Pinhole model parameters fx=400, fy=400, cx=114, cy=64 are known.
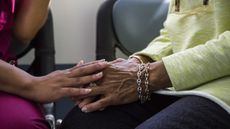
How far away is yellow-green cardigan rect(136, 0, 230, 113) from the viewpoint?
909 millimetres

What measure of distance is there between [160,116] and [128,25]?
2.70ft

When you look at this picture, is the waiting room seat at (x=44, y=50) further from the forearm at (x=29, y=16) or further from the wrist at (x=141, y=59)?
the wrist at (x=141, y=59)

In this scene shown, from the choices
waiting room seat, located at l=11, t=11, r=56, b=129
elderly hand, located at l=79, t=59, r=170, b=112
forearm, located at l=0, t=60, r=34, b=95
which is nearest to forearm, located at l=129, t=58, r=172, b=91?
elderly hand, located at l=79, t=59, r=170, b=112

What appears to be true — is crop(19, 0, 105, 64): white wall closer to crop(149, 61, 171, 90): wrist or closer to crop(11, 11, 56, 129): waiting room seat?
crop(11, 11, 56, 129): waiting room seat

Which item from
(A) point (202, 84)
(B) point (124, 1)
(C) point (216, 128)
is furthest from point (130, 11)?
(C) point (216, 128)

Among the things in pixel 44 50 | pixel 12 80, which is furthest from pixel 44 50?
pixel 12 80

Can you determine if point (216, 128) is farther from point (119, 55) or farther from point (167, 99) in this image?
point (119, 55)

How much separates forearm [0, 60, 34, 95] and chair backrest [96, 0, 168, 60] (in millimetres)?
643

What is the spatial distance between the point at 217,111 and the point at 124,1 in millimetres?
900

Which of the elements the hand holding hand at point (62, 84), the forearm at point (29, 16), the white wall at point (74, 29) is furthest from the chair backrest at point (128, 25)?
the hand holding hand at point (62, 84)

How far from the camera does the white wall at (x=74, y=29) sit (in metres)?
1.77

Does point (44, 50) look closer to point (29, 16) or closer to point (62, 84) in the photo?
point (29, 16)

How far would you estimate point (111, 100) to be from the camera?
104 centimetres

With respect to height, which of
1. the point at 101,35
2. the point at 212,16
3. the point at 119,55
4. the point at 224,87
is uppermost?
the point at 212,16
